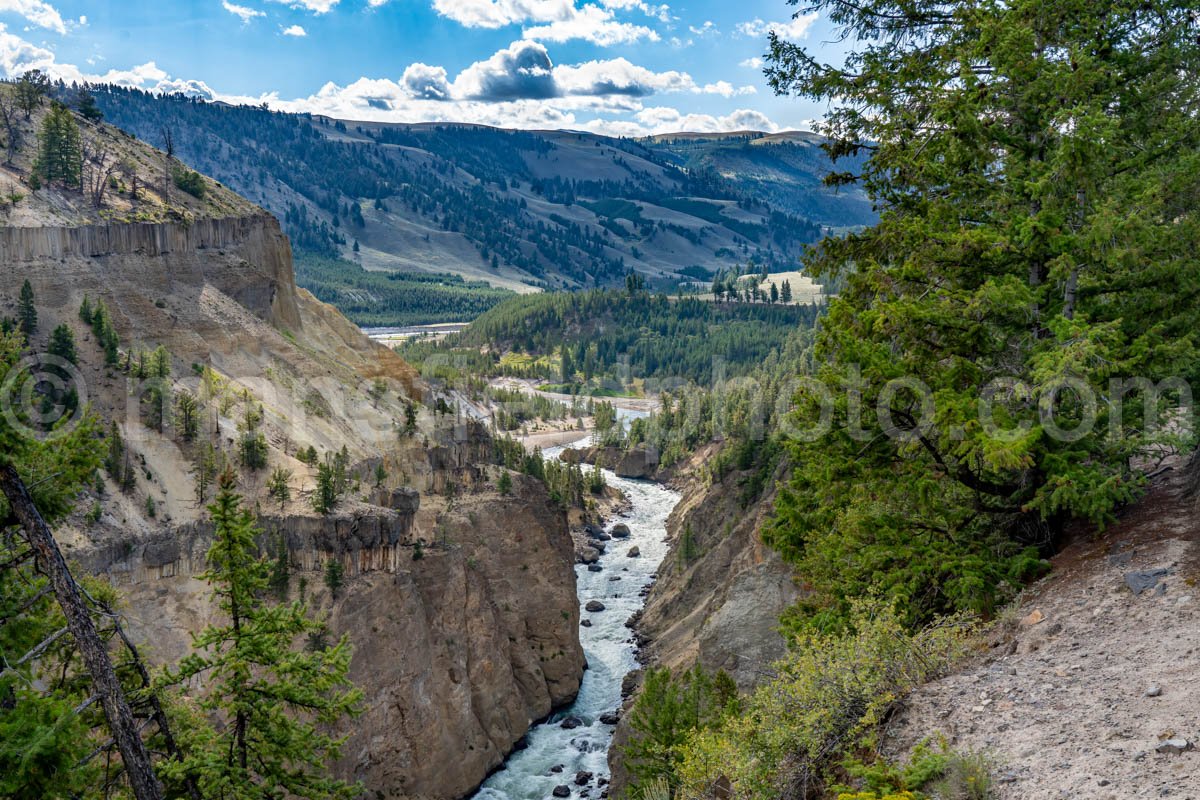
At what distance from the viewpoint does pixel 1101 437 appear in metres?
13.1

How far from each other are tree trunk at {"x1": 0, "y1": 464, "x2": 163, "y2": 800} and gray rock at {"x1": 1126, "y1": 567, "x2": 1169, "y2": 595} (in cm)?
1362

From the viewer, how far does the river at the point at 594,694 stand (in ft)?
141

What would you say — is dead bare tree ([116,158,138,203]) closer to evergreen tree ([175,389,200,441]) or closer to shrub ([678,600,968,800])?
evergreen tree ([175,389,200,441])

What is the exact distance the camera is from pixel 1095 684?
402 inches

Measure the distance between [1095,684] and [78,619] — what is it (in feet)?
41.1

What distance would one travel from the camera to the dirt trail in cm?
855

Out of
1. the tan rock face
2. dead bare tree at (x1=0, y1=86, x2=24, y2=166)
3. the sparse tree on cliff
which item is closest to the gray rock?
the tan rock face

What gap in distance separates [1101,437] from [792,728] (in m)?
6.83

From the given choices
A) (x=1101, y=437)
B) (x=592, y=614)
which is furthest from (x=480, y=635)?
(x=1101, y=437)

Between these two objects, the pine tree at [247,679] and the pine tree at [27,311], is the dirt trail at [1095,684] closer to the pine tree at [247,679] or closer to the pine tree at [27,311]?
the pine tree at [247,679]

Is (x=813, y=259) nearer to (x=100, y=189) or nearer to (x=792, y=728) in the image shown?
(x=792, y=728)

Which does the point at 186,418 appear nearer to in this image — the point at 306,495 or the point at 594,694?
the point at 306,495

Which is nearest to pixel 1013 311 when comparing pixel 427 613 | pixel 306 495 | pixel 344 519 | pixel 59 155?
pixel 344 519

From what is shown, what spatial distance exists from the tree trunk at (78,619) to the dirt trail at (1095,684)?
9556 millimetres
